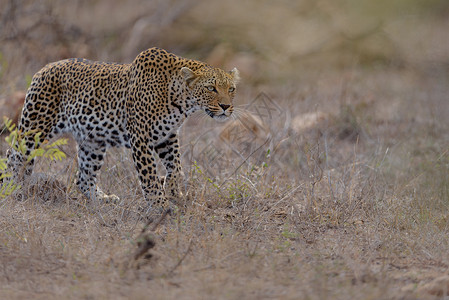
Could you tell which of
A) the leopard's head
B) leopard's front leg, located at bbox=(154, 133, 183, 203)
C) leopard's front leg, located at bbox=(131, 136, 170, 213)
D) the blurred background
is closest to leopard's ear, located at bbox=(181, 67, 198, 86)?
the leopard's head

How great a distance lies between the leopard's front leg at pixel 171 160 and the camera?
24.3 ft

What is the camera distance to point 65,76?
25.3 ft

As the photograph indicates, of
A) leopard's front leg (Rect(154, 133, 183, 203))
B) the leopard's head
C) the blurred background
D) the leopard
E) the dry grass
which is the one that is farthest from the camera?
the blurred background

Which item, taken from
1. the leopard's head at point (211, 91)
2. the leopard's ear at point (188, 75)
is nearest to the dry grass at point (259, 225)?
the leopard's head at point (211, 91)

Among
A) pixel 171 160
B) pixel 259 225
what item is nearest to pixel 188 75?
pixel 171 160

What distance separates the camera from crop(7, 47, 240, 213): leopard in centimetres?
709

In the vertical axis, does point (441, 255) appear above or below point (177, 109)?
below

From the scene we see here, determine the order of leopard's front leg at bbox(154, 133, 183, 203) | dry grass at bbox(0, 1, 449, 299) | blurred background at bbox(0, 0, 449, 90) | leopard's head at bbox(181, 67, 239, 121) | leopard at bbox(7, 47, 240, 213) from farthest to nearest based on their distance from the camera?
blurred background at bbox(0, 0, 449, 90)
leopard's front leg at bbox(154, 133, 183, 203)
leopard at bbox(7, 47, 240, 213)
leopard's head at bbox(181, 67, 239, 121)
dry grass at bbox(0, 1, 449, 299)

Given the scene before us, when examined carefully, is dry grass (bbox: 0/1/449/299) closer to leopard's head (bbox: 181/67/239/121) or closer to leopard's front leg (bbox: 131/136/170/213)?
leopard's front leg (bbox: 131/136/170/213)

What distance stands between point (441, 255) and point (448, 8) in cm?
1506

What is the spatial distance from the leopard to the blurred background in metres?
6.53

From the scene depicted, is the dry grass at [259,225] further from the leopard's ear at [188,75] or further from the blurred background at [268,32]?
the blurred background at [268,32]

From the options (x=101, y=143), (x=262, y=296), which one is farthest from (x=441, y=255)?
(x=101, y=143)

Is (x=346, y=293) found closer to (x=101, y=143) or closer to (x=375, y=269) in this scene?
(x=375, y=269)
